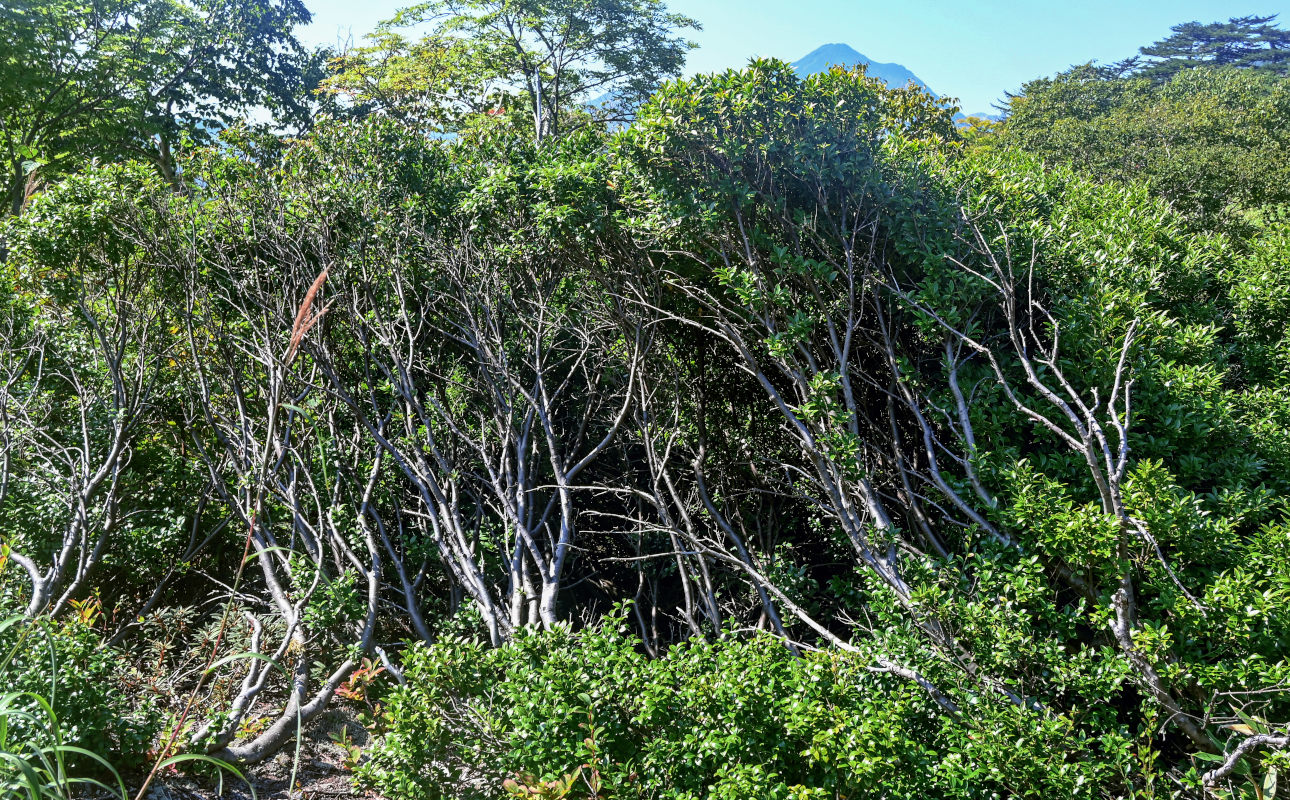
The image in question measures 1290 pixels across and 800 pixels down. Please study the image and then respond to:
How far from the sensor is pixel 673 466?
648cm

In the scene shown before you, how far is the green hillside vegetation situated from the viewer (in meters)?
3.42

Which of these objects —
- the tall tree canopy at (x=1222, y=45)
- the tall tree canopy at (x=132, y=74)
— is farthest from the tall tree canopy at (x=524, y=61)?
the tall tree canopy at (x=1222, y=45)

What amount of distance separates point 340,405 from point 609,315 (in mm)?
2592

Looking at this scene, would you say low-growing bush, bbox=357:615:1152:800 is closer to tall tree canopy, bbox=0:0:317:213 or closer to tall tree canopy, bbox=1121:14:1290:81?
tall tree canopy, bbox=0:0:317:213

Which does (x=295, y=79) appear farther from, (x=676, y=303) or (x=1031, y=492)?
(x=1031, y=492)

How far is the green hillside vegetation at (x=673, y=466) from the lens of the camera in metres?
3.42

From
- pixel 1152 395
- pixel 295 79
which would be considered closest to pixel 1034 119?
pixel 295 79

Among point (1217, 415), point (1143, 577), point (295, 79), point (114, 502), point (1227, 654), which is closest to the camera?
point (1227, 654)

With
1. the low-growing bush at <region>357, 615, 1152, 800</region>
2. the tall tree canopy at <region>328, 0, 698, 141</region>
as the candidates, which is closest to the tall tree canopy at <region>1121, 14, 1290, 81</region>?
the tall tree canopy at <region>328, 0, 698, 141</region>

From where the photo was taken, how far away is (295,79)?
22.0 metres

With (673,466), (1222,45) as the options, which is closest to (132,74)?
(673,466)

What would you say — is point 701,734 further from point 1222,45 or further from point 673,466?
point 1222,45

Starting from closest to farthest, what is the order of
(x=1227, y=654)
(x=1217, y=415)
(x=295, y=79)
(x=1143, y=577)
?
(x=1227, y=654) → (x=1143, y=577) → (x=1217, y=415) → (x=295, y=79)

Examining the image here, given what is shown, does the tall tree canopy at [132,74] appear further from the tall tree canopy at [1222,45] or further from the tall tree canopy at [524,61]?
the tall tree canopy at [1222,45]
